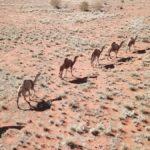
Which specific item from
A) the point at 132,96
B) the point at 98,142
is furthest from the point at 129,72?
the point at 98,142

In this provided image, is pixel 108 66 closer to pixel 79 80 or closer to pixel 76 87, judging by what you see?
pixel 79 80

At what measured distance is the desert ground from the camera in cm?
1435

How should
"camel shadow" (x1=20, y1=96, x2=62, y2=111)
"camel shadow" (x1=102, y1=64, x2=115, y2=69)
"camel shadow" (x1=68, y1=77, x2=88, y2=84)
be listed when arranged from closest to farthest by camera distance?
"camel shadow" (x1=20, y1=96, x2=62, y2=111) < "camel shadow" (x1=68, y1=77, x2=88, y2=84) < "camel shadow" (x1=102, y1=64, x2=115, y2=69)

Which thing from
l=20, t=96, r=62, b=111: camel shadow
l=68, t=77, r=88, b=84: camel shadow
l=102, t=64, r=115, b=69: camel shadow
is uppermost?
l=102, t=64, r=115, b=69: camel shadow

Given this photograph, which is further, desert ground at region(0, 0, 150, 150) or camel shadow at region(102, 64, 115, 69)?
camel shadow at region(102, 64, 115, 69)

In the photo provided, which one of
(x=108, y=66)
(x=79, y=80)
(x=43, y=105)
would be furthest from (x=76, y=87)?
(x=108, y=66)

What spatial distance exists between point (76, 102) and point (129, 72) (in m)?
6.36

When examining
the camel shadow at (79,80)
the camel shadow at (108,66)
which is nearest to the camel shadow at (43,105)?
the camel shadow at (79,80)

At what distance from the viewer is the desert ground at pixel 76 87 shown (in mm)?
14346

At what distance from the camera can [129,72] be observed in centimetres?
2308

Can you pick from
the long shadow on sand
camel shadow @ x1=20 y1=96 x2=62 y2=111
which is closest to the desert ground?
the long shadow on sand

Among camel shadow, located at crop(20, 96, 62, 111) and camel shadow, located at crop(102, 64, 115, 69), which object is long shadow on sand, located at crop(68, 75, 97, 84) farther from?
camel shadow, located at crop(20, 96, 62, 111)

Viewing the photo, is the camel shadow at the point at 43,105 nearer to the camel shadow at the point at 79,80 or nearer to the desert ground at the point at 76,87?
the desert ground at the point at 76,87

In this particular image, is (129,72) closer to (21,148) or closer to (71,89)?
(71,89)
